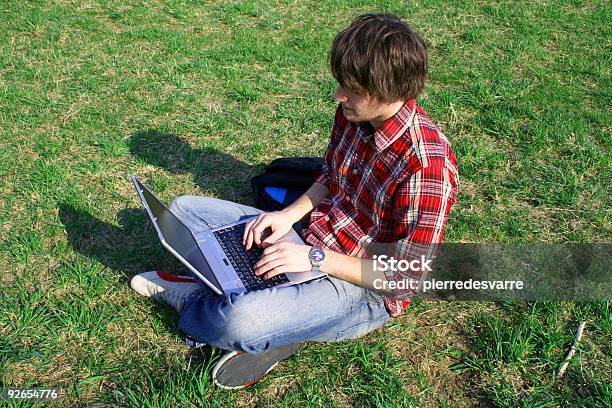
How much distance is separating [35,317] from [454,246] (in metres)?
2.68

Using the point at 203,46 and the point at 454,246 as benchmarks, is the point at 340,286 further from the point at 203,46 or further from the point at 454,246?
the point at 203,46

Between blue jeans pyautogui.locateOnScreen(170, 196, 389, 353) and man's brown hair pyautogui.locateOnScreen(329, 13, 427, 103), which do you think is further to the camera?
blue jeans pyautogui.locateOnScreen(170, 196, 389, 353)

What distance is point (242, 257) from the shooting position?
3.21 meters

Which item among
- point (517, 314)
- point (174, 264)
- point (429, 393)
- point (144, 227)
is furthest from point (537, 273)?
point (144, 227)

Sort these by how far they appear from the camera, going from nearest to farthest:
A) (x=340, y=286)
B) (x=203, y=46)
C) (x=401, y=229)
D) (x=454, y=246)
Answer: (x=401, y=229) → (x=340, y=286) → (x=454, y=246) → (x=203, y=46)

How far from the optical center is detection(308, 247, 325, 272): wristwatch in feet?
9.87

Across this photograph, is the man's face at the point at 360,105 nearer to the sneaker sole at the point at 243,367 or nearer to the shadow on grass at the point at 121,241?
the sneaker sole at the point at 243,367

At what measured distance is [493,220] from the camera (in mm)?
4332

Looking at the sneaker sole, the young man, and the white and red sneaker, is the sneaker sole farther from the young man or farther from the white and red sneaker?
the white and red sneaker

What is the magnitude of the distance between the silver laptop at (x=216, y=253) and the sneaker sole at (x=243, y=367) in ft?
1.14

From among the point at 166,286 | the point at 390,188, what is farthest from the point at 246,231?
the point at 390,188

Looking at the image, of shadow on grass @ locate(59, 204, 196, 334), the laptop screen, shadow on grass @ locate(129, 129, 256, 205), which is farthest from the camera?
shadow on grass @ locate(129, 129, 256, 205)

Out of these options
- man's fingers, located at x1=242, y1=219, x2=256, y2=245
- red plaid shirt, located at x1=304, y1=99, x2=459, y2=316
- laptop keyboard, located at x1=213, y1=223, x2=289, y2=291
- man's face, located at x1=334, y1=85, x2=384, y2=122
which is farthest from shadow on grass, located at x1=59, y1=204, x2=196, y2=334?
man's face, located at x1=334, y1=85, x2=384, y2=122

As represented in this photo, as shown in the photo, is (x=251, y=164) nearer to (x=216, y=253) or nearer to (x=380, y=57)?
(x=216, y=253)
